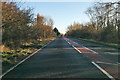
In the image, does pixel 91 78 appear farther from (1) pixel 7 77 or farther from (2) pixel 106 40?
(2) pixel 106 40

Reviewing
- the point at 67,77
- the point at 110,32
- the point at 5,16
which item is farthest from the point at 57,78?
the point at 110,32

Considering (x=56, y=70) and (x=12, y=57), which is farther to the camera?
(x=12, y=57)

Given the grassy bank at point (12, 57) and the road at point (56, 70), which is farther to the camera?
the grassy bank at point (12, 57)

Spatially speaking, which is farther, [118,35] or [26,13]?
[118,35]

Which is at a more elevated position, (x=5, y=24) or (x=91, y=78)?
(x=5, y=24)

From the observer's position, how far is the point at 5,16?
424 inches

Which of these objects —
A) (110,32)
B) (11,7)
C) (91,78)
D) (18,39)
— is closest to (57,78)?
(91,78)

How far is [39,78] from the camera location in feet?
21.0

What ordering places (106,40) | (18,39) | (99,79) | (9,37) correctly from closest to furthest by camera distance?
(99,79) < (9,37) < (18,39) < (106,40)

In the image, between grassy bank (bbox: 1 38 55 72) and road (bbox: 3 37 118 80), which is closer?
road (bbox: 3 37 118 80)

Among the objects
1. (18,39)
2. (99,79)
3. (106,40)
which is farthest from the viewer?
(106,40)

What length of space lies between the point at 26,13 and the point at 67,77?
10.7 m

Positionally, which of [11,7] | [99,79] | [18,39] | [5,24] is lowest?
[99,79]

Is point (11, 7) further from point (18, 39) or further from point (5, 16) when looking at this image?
point (18, 39)
